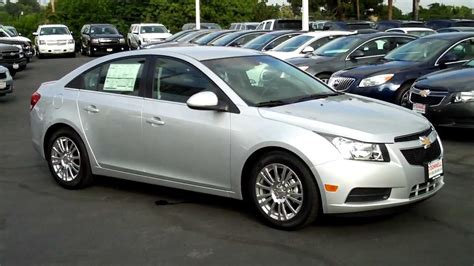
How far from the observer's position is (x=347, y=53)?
40.9 feet

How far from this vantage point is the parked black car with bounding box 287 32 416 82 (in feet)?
40.5

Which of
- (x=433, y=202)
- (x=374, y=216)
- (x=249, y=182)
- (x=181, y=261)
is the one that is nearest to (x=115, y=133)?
(x=249, y=182)

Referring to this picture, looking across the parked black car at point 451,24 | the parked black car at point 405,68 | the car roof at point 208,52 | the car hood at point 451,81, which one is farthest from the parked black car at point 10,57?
the parked black car at point 451,24

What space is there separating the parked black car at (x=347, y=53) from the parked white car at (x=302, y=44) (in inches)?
35.5

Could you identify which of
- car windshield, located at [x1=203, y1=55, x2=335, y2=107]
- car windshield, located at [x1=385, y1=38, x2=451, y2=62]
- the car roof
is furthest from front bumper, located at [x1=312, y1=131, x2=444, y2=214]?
car windshield, located at [x1=385, y1=38, x2=451, y2=62]

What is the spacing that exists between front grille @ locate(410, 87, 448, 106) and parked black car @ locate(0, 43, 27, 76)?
1436cm

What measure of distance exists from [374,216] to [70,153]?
10.9 feet

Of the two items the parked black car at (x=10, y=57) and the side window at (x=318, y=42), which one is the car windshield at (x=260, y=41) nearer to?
the side window at (x=318, y=42)

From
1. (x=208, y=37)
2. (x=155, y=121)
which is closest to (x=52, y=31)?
(x=208, y=37)

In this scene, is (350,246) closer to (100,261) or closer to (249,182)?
(249,182)

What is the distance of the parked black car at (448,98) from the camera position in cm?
823

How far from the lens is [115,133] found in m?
6.07

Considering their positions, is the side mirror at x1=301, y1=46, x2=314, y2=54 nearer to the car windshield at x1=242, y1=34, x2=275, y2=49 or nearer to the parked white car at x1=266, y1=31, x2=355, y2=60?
the parked white car at x1=266, y1=31, x2=355, y2=60

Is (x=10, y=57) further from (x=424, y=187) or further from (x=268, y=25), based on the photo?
(x=424, y=187)
